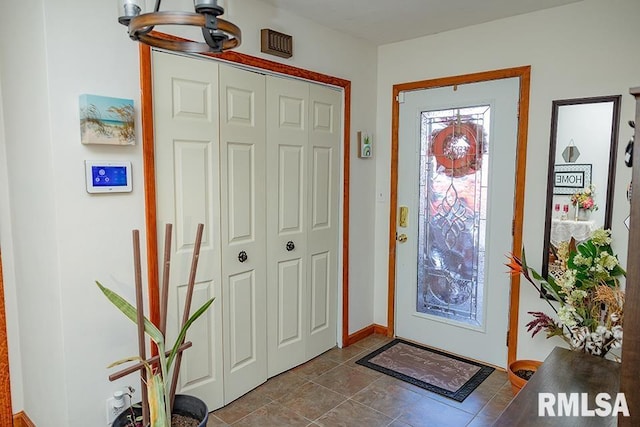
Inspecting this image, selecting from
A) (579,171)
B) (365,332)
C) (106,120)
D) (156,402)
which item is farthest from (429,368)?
(106,120)

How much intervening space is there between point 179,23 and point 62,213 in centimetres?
110

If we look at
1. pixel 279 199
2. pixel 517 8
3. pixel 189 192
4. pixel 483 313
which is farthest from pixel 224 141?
pixel 483 313

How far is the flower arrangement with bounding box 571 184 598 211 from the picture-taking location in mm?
2533

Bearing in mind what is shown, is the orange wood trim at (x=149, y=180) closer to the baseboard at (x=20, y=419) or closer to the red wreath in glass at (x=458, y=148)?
the baseboard at (x=20, y=419)

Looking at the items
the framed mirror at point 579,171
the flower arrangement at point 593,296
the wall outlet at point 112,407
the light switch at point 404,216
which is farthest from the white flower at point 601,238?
the wall outlet at point 112,407

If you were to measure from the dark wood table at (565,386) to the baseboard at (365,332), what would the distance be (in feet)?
Result: 6.03

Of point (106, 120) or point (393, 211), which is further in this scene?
point (393, 211)

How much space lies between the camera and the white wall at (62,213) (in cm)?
176

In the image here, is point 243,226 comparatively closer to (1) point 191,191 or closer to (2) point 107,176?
Answer: (1) point 191,191

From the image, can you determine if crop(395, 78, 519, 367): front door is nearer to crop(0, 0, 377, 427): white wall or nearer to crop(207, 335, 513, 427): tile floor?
crop(207, 335, 513, 427): tile floor

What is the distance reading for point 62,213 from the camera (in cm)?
179

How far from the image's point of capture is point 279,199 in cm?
278

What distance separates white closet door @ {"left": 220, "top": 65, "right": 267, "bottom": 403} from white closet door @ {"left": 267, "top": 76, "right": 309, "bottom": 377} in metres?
0.08

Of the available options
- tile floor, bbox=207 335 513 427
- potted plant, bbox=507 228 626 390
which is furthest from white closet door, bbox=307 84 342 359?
potted plant, bbox=507 228 626 390
